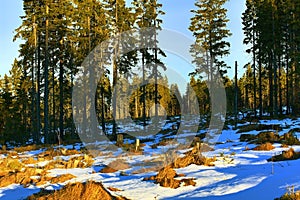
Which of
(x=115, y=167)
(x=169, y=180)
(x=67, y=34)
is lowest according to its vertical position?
(x=115, y=167)

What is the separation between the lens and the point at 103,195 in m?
5.16

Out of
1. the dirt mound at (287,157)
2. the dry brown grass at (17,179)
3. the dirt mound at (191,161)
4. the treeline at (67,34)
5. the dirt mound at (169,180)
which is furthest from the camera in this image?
the treeline at (67,34)

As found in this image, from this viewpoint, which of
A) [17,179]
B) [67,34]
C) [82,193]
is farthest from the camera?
[67,34]

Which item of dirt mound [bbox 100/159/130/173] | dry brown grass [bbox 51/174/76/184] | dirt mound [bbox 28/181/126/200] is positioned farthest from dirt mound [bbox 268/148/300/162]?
dry brown grass [bbox 51/174/76/184]

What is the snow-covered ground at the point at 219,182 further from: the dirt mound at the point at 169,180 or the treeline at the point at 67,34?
the treeline at the point at 67,34

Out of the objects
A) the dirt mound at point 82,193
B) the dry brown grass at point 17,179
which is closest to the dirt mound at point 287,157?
the dirt mound at point 82,193

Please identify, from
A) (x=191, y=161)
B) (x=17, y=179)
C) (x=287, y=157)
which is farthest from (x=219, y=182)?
(x=17, y=179)

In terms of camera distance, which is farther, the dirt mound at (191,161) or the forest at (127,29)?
the forest at (127,29)

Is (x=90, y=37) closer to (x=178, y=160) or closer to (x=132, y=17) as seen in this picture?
(x=132, y=17)

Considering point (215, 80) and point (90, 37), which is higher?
point (90, 37)

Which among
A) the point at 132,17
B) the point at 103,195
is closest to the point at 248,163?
the point at 103,195

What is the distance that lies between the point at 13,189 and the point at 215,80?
27.3 meters

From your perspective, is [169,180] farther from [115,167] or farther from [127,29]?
[127,29]

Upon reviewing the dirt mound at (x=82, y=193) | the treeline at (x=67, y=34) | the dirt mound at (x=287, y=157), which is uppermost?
the treeline at (x=67, y=34)
